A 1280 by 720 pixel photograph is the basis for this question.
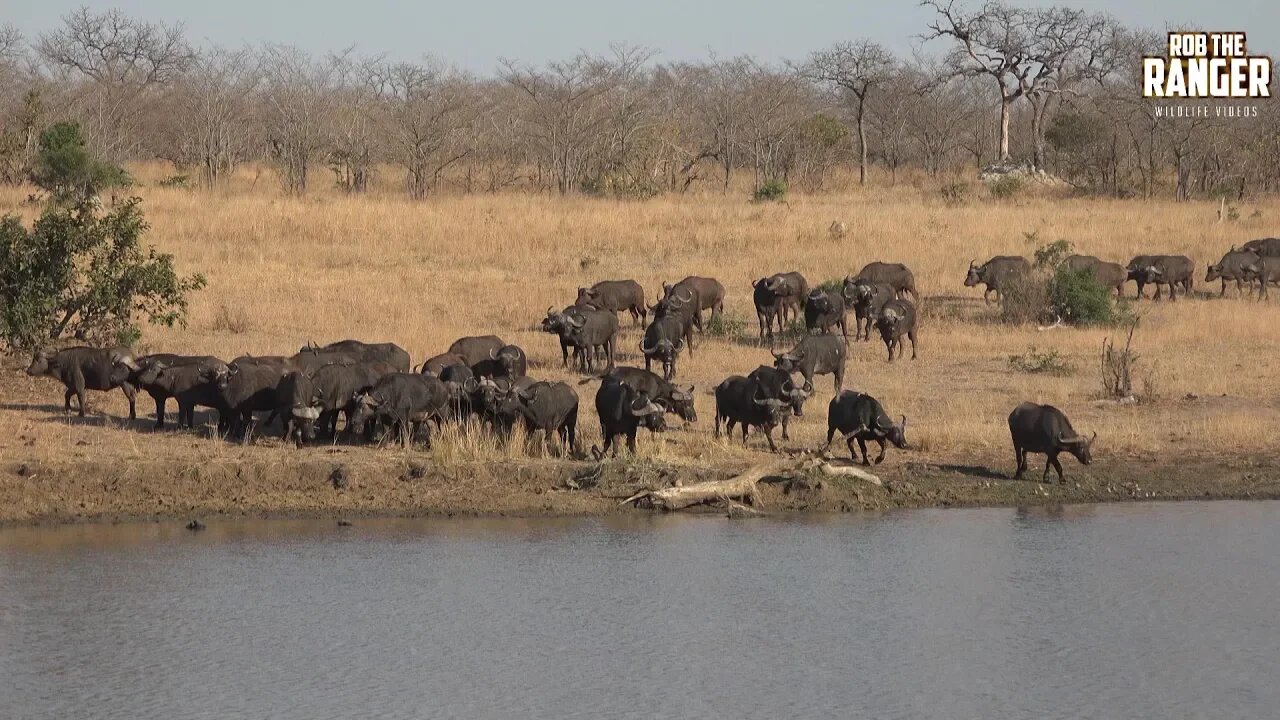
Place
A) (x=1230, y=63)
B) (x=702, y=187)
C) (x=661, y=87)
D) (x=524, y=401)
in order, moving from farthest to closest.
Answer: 1. (x=661, y=87)
2. (x=702, y=187)
3. (x=1230, y=63)
4. (x=524, y=401)

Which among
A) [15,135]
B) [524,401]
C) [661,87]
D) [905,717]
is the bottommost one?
[905,717]

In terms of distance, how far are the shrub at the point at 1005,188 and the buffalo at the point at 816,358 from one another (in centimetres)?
2163

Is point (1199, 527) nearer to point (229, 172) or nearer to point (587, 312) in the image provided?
point (587, 312)

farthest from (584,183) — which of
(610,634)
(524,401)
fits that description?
(610,634)

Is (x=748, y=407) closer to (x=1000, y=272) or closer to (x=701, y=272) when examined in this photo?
(x=1000, y=272)

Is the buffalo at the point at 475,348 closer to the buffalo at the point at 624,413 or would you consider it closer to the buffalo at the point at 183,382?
the buffalo at the point at 183,382

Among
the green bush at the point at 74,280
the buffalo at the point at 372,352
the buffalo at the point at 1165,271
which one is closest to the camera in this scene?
the buffalo at the point at 372,352

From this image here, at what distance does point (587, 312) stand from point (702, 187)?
87.4 ft

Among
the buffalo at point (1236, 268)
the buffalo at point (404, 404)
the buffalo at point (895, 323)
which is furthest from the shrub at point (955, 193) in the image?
the buffalo at point (404, 404)

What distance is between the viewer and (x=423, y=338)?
73.5ft

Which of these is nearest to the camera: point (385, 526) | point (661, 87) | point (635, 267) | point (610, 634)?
point (610, 634)

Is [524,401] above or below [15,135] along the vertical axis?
below

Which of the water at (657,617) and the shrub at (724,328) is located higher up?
the shrub at (724,328)

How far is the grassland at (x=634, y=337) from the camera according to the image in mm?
15047
